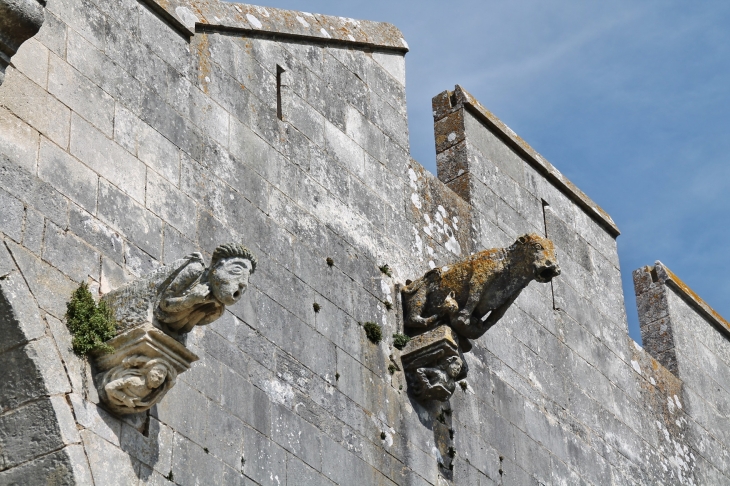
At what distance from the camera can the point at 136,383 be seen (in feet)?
23.3

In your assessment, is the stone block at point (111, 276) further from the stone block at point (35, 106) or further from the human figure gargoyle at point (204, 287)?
the stone block at point (35, 106)

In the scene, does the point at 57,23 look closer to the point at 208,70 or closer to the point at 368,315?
Answer: the point at 208,70

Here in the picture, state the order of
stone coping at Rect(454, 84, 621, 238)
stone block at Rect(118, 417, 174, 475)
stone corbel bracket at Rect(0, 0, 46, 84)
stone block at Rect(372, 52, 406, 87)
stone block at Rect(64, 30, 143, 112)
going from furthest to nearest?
1. stone coping at Rect(454, 84, 621, 238)
2. stone block at Rect(372, 52, 406, 87)
3. stone block at Rect(64, 30, 143, 112)
4. stone block at Rect(118, 417, 174, 475)
5. stone corbel bracket at Rect(0, 0, 46, 84)

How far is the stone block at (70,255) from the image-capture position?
24.0 feet

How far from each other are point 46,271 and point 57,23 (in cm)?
163

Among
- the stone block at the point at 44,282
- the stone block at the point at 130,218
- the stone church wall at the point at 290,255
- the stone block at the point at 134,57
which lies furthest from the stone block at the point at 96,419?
the stone block at the point at 134,57

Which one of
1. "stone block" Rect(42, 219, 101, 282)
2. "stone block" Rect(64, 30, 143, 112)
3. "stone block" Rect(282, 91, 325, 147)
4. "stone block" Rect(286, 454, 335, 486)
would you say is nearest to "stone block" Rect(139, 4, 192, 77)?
"stone block" Rect(64, 30, 143, 112)

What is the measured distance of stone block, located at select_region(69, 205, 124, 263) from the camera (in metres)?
7.56

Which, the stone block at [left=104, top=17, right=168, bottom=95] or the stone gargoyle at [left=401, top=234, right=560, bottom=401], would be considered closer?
the stone block at [left=104, top=17, right=168, bottom=95]

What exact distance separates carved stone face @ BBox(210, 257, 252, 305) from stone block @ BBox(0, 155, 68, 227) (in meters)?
0.90

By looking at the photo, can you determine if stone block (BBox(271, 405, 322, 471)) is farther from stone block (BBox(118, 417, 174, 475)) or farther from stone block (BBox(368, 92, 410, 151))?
stone block (BBox(368, 92, 410, 151))

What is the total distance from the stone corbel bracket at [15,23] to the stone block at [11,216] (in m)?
0.59

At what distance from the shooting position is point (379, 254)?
9.97 metres

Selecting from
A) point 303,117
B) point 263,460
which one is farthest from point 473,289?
point 263,460
